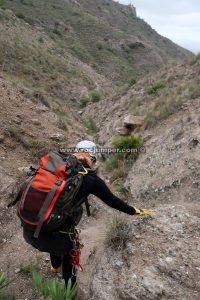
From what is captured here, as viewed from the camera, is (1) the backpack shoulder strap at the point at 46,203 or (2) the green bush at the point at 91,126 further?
(2) the green bush at the point at 91,126

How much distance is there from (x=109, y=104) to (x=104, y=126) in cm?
259

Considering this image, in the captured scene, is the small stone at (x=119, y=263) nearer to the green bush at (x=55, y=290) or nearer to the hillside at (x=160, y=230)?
the hillside at (x=160, y=230)

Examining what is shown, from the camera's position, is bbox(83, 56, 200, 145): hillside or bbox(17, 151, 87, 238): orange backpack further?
bbox(83, 56, 200, 145): hillside

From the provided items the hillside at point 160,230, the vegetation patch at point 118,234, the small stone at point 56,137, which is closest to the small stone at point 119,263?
the hillside at point 160,230

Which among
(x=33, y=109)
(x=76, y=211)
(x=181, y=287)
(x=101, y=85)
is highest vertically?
(x=76, y=211)

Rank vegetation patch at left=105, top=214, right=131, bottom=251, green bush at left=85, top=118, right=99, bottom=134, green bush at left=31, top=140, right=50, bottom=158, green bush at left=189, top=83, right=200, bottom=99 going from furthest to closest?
green bush at left=85, top=118, right=99, bottom=134
green bush at left=189, top=83, right=200, bottom=99
green bush at left=31, top=140, right=50, bottom=158
vegetation patch at left=105, top=214, right=131, bottom=251

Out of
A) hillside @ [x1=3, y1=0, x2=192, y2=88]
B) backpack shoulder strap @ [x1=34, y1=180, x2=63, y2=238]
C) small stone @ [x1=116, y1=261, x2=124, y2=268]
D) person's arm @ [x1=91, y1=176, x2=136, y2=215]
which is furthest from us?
hillside @ [x1=3, y1=0, x2=192, y2=88]

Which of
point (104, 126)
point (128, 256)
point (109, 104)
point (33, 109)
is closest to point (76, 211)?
point (128, 256)

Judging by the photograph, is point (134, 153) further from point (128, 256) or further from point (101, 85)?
point (101, 85)

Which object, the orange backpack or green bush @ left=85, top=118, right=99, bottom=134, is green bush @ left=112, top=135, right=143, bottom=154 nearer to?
green bush @ left=85, top=118, right=99, bottom=134

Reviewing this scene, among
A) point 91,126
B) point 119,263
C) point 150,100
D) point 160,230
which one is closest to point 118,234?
point 119,263

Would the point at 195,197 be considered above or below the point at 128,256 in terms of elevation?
above

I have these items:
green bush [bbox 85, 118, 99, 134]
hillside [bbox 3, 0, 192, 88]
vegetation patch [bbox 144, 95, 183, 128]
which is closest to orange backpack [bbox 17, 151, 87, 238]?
vegetation patch [bbox 144, 95, 183, 128]

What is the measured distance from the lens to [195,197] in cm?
540
